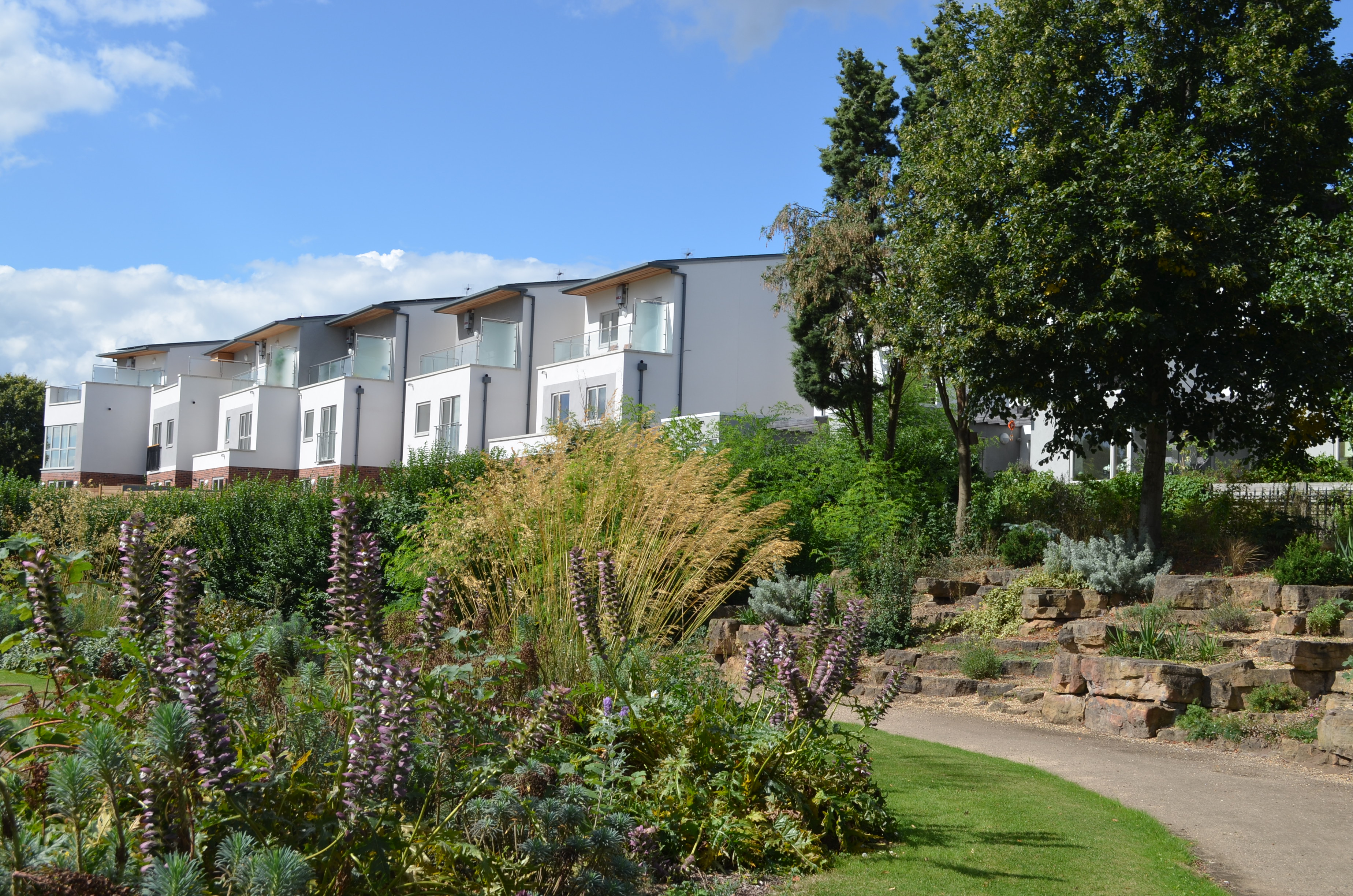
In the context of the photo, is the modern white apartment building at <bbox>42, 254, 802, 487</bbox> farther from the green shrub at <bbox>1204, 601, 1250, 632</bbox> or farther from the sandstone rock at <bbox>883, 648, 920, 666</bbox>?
the green shrub at <bbox>1204, 601, 1250, 632</bbox>

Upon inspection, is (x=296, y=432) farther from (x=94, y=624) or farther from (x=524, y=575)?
(x=524, y=575)

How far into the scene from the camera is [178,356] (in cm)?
5184

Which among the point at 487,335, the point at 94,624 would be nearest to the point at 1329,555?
the point at 94,624

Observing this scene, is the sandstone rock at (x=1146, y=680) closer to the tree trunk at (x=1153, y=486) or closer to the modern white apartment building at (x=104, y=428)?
the tree trunk at (x=1153, y=486)

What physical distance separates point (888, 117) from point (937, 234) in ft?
23.9

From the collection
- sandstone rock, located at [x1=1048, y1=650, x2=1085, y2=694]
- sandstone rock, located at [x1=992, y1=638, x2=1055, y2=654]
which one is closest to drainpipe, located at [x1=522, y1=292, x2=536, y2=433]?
sandstone rock, located at [x1=992, y1=638, x2=1055, y2=654]

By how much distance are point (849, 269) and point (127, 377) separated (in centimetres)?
4136

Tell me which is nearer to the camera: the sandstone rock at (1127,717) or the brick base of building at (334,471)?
the sandstone rock at (1127,717)

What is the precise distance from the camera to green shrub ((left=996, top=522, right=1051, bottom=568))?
14.6 m

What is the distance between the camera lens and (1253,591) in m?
11.8

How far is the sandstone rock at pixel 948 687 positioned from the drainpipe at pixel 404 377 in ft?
86.1

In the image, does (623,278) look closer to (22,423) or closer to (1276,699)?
(1276,699)

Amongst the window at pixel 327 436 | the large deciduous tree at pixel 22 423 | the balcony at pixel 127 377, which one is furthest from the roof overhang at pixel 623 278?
the large deciduous tree at pixel 22 423

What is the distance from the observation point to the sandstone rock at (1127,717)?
9.89 meters
